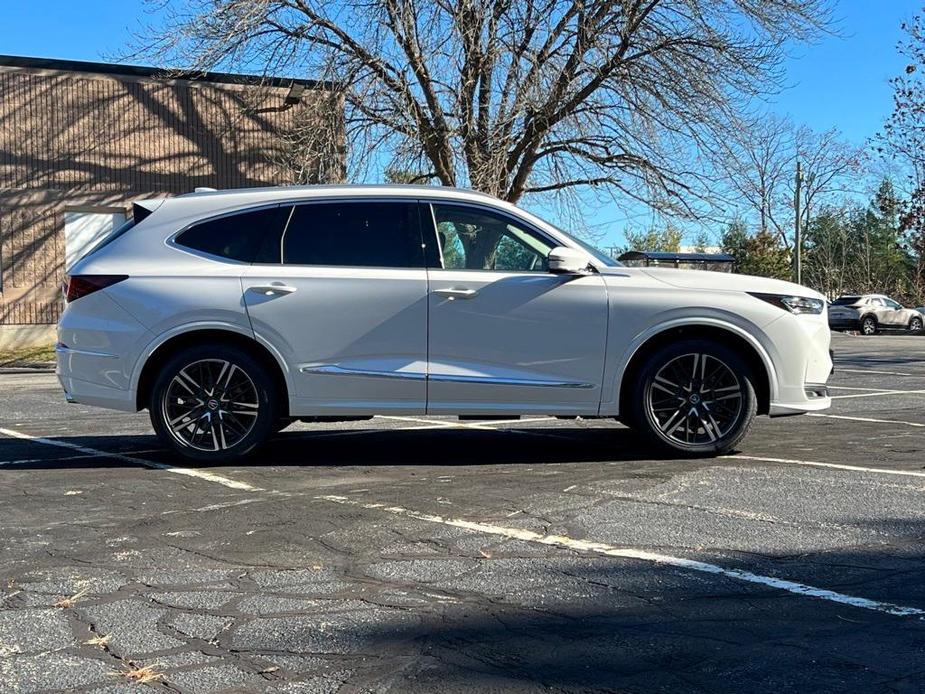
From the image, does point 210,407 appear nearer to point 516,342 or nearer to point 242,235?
point 242,235

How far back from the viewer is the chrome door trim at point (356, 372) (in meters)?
6.54

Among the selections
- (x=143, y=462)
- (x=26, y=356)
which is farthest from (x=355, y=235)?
(x=26, y=356)

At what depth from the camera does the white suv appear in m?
6.55

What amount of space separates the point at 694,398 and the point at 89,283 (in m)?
4.17

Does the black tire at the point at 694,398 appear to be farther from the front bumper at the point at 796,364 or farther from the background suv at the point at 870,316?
the background suv at the point at 870,316

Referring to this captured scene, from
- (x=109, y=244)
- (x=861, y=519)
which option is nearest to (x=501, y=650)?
(x=861, y=519)

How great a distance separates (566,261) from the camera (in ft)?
21.1

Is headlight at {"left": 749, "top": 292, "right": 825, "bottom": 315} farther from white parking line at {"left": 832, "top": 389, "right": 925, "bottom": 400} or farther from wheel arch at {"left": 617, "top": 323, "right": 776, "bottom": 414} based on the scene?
white parking line at {"left": 832, "top": 389, "right": 925, "bottom": 400}

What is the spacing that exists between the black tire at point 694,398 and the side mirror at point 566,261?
80 cm

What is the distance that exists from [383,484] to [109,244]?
2.66 meters

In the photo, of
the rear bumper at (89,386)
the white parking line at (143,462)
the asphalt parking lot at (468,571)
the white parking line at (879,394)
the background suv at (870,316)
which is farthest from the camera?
the background suv at (870,316)

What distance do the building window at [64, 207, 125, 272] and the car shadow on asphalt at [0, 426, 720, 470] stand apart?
59.7 feet

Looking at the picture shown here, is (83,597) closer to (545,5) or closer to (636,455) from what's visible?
(636,455)

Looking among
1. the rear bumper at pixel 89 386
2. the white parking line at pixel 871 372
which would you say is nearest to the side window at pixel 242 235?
the rear bumper at pixel 89 386
